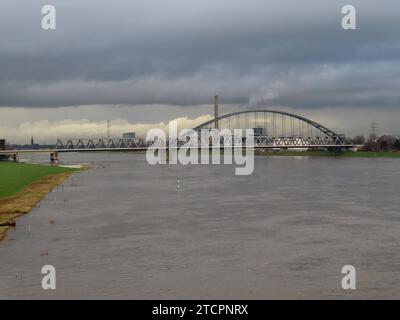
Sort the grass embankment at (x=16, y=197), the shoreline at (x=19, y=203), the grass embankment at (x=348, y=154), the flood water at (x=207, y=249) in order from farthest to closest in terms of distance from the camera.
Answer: the grass embankment at (x=348, y=154) < the grass embankment at (x=16, y=197) < the shoreline at (x=19, y=203) < the flood water at (x=207, y=249)

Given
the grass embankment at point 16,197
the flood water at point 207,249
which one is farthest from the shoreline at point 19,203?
the flood water at point 207,249

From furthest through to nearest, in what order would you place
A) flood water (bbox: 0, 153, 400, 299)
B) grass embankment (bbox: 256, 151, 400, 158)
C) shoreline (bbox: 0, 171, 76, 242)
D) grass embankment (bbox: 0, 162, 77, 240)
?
grass embankment (bbox: 256, 151, 400, 158) < grass embankment (bbox: 0, 162, 77, 240) < shoreline (bbox: 0, 171, 76, 242) < flood water (bbox: 0, 153, 400, 299)

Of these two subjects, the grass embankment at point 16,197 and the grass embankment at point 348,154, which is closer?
the grass embankment at point 16,197

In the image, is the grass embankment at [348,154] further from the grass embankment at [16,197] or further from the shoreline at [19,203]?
the shoreline at [19,203]

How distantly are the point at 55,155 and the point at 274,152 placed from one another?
85.3 m

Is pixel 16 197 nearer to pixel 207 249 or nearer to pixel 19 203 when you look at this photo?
pixel 19 203

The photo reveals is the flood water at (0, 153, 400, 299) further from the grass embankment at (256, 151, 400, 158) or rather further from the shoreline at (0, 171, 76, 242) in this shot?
the grass embankment at (256, 151, 400, 158)

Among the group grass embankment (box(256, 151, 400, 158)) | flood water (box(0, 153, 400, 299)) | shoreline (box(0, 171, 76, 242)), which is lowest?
flood water (box(0, 153, 400, 299))

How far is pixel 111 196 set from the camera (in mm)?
39688

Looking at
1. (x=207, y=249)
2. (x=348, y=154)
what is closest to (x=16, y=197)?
(x=207, y=249)

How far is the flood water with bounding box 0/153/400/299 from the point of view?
46.5ft

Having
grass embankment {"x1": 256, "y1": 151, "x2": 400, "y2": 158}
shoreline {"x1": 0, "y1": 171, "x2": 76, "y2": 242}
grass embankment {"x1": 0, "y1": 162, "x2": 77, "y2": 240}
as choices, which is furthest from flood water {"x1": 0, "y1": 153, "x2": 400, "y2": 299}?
grass embankment {"x1": 256, "y1": 151, "x2": 400, "y2": 158}

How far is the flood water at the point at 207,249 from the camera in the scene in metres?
14.2
